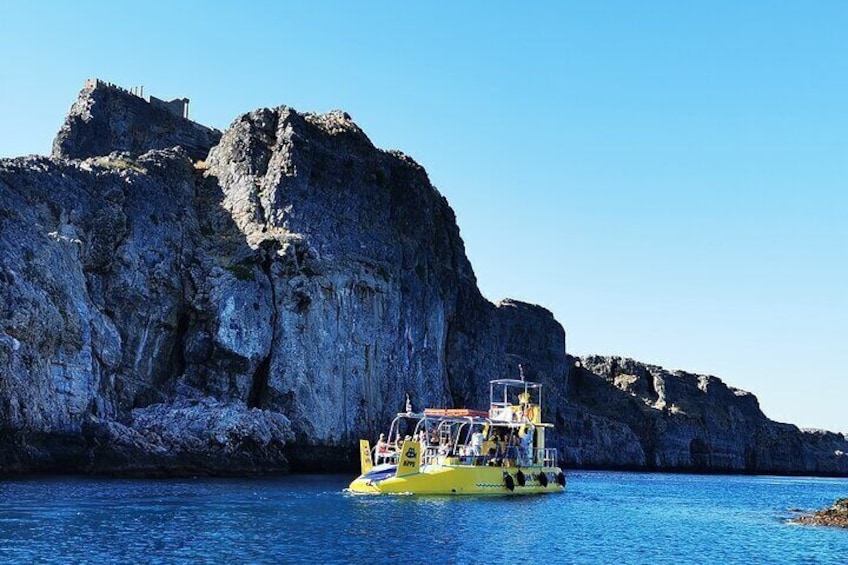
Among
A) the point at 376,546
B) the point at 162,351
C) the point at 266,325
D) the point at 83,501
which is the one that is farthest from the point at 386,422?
the point at 376,546

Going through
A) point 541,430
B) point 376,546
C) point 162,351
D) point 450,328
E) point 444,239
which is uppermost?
point 444,239

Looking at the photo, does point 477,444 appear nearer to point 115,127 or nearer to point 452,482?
point 452,482

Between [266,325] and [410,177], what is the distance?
124 feet

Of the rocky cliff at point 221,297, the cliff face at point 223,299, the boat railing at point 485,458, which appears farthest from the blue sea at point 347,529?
the cliff face at point 223,299

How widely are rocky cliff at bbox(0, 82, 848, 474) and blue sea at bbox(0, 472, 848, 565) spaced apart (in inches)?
336

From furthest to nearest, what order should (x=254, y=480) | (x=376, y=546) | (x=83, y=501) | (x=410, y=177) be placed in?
(x=410, y=177)
(x=254, y=480)
(x=83, y=501)
(x=376, y=546)

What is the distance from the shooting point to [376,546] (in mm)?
41938

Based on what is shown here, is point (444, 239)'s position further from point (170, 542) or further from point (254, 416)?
point (170, 542)

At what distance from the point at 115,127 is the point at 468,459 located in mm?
72136

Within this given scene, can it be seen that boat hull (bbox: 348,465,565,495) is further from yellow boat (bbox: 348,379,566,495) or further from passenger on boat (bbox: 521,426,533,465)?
passenger on boat (bbox: 521,426,533,465)

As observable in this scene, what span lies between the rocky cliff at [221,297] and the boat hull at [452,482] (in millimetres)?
19133

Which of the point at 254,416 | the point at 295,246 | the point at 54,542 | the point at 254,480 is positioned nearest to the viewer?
the point at 54,542

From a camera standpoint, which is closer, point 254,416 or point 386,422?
point 254,416

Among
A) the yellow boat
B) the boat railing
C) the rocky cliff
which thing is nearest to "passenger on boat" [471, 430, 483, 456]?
the yellow boat
